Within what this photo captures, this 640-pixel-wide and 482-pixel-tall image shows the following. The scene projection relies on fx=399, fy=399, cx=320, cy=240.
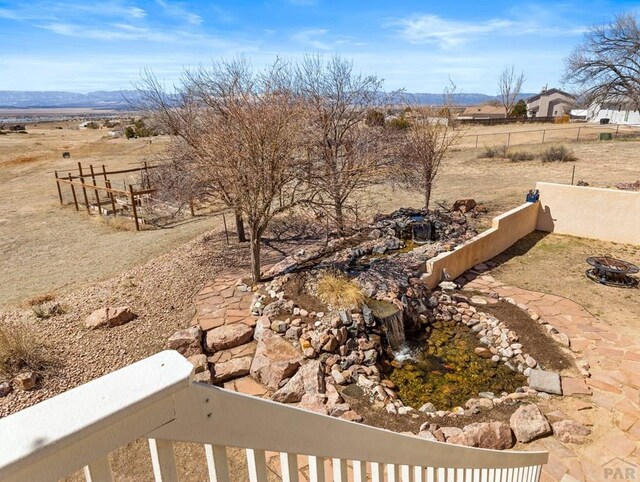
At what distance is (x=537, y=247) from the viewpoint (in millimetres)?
9539

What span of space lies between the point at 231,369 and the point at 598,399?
434cm

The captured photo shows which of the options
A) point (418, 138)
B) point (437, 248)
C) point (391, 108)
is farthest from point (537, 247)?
point (391, 108)

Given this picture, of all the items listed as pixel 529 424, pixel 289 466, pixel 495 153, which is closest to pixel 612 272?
pixel 529 424

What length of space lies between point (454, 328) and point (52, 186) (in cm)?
2059

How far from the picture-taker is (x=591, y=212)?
9758mm

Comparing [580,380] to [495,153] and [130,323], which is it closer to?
[130,323]

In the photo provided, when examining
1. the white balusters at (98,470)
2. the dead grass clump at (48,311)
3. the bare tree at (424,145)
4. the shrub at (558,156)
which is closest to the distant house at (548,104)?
the shrub at (558,156)

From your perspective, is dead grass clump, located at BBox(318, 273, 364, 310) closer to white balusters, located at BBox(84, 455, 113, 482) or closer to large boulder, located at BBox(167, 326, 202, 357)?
large boulder, located at BBox(167, 326, 202, 357)

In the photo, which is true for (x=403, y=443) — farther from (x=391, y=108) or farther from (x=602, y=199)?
(x=391, y=108)

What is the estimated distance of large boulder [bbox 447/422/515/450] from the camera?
3.87 m

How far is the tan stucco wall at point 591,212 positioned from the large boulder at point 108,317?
32.8 ft

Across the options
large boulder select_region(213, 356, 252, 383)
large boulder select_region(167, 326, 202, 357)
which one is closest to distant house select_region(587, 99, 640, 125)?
large boulder select_region(213, 356, 252, 383)

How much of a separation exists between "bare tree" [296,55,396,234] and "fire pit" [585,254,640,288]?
4.55 metres

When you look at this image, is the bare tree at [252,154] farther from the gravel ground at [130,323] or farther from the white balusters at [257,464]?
the white balusters at [257,464]
